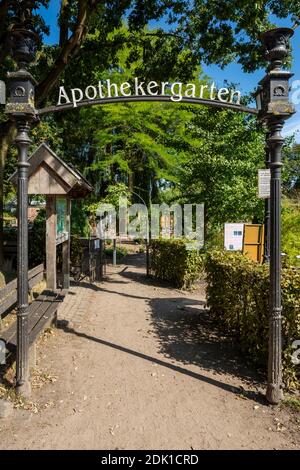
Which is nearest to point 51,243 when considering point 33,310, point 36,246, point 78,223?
point 33,310

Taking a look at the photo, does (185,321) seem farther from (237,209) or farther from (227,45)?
(227,45)

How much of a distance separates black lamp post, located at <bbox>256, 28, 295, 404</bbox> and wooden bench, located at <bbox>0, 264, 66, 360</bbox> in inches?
114

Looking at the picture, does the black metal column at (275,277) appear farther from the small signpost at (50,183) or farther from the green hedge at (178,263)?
the green hedge at (178,263)

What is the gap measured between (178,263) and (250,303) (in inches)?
229

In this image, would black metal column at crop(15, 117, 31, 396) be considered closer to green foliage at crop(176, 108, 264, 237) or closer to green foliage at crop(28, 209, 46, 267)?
green foliage at crop(176, 108, 264, 237)

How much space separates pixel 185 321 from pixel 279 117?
4.48m

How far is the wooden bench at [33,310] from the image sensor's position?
13.8 feet

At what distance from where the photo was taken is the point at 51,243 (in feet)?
24.0

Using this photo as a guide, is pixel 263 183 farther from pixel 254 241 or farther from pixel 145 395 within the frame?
pixel 145 395

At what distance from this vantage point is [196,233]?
13.2 meters

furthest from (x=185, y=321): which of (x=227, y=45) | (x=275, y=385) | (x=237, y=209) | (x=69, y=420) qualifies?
(x=227, y=45)

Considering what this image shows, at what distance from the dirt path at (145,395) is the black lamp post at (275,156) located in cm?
46

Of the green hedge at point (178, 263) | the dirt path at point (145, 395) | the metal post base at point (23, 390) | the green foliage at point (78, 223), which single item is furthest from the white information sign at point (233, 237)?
the green foliage at point (78, 223)

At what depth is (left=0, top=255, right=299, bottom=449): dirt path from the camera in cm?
314
